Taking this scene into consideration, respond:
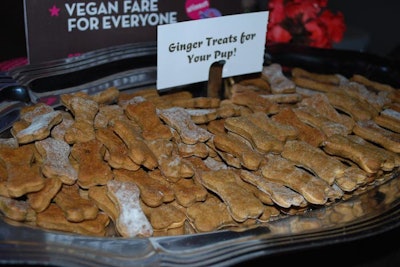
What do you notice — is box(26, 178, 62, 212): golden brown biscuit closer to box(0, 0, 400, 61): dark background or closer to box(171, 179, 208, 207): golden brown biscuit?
box(171, 179, 208, 207): golden brown biscuit

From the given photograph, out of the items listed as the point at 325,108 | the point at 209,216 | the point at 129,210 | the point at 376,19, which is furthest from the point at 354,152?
the point at 376,19

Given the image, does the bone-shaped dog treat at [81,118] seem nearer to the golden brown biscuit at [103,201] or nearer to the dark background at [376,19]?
the golden brown biscuit at [103,201]

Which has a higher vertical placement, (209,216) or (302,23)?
(302,23)

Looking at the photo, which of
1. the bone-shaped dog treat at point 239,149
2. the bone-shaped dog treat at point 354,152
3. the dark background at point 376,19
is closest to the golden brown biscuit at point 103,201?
the bone-shaped dog treat at point 239,149

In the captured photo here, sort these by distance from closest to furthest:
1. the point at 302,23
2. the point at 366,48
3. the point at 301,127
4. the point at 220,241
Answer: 1. the point at 220,241
2. the point at 301,127
3. the point at 302,23
4. the point at 366,48

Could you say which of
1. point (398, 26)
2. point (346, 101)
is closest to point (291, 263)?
point (346, 101)

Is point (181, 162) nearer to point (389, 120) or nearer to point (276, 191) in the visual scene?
point (276, 191)

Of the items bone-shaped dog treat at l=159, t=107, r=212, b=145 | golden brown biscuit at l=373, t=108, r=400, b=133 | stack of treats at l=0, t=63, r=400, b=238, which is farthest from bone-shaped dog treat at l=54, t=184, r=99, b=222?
golden brown biscuit at l=373, t=108, r=400, b=133
